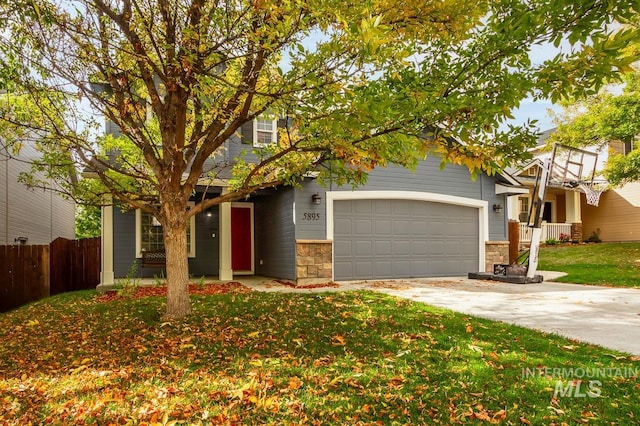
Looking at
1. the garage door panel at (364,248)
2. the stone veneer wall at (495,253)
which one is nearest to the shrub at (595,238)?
the stone veneer wall at (495,253)

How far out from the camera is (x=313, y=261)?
1039 cm

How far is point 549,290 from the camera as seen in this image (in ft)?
29.6

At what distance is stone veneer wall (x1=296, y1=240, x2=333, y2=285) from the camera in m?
10.2

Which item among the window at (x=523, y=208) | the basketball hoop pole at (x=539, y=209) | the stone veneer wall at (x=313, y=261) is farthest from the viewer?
the window at (x=523, y=208)

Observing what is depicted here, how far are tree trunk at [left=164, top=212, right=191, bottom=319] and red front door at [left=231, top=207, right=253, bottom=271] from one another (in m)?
7.49

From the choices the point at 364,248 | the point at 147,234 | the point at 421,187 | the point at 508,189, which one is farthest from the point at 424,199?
the point at 147,234

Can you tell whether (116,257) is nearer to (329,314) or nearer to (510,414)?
(329,314)

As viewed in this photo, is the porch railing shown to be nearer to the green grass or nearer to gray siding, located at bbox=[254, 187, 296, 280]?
the green grass

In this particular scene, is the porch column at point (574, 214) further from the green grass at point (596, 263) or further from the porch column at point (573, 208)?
the green grass at point (596, 263)

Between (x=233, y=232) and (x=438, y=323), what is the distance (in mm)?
8765

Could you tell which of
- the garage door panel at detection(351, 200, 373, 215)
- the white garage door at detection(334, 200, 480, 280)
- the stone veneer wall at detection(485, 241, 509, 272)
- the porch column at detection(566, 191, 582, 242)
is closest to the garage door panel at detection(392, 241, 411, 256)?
the white garage door at detection(334, 200, 480, 280)

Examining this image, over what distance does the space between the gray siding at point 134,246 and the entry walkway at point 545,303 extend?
208 centimetres

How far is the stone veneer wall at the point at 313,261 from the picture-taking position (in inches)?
403

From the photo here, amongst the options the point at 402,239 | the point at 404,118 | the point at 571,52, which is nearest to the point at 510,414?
the point at 404,118
